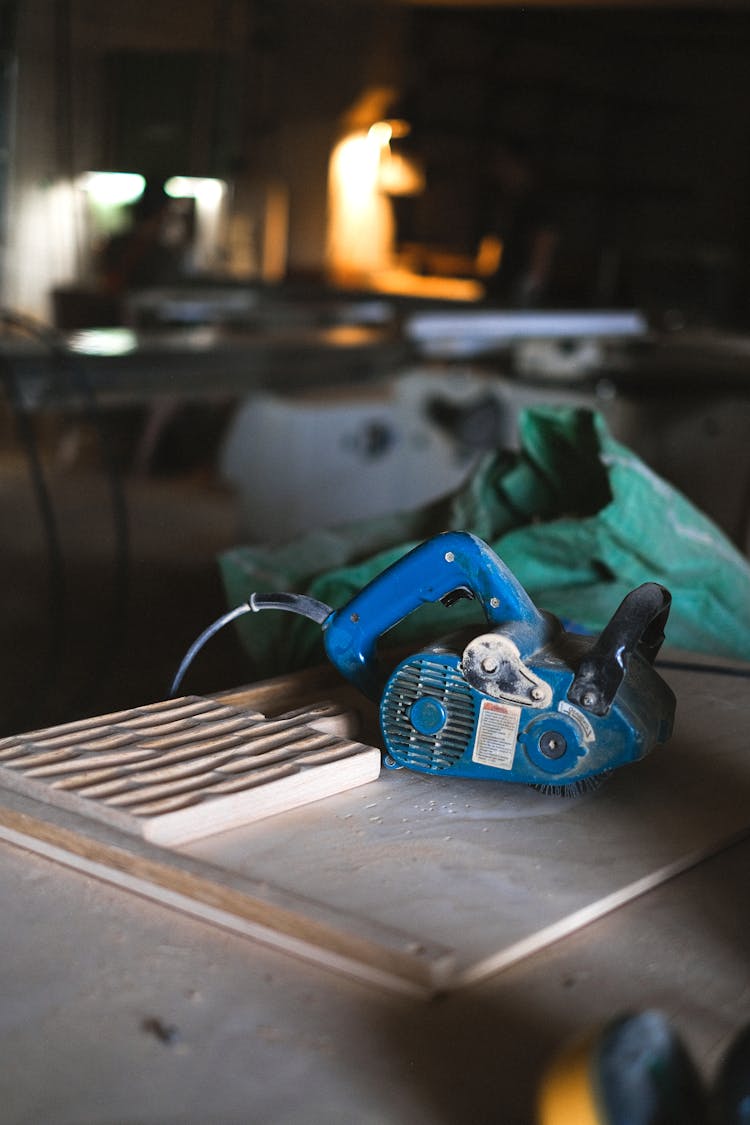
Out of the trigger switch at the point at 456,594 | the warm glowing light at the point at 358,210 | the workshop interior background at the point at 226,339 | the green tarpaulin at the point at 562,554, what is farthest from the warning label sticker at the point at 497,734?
the warm glowing light at the point at 358,210

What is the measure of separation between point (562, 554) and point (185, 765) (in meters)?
0.68

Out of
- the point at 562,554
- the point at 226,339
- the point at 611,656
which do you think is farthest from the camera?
the point at 226,339

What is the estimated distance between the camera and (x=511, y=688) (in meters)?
1.05

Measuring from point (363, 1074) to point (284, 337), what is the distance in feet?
11.8

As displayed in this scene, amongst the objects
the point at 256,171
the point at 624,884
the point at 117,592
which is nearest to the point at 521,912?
the point at 624,884

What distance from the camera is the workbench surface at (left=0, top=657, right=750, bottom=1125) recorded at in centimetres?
70

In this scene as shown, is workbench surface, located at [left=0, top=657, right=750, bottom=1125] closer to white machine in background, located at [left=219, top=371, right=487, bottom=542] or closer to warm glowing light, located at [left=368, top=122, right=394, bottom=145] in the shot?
white machine in background, located at [left=219, top=371, right=487, bottom=542]

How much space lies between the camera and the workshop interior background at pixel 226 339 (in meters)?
3.38

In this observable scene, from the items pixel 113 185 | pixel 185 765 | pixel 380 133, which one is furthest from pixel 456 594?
pixel 380 133

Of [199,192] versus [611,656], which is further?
[199,192]

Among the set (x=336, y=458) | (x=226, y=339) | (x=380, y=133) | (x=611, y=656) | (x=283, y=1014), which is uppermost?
(x=380, y=133)

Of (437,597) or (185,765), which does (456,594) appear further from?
(185,765)

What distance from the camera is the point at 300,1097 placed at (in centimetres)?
70

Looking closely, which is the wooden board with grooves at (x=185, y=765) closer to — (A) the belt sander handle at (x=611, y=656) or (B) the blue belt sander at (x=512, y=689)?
(B) the blue belt sander at (x=512, y=689)
